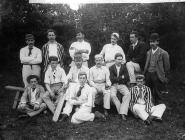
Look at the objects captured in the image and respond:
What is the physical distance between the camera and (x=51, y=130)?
661 cm

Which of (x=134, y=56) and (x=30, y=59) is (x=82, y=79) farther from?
(x=134, y=56)

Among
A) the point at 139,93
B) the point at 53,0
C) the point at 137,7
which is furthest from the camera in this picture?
the point at 137,7

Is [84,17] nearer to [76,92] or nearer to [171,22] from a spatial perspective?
[171,22]

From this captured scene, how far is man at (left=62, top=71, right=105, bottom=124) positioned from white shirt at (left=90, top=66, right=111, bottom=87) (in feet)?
1.40

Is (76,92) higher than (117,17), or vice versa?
(117,17)

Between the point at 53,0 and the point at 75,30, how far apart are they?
466 cm

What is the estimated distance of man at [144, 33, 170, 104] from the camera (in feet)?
26.1

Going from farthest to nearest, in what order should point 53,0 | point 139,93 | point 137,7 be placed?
point 137,7 → point 139,93 → point 53,0

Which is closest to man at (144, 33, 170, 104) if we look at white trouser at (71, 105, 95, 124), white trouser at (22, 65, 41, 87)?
white trouser at (71, 105, 95, 124)

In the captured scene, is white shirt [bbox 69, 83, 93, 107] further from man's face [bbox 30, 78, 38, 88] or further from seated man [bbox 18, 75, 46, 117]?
man's face [bbox 30, 78, 38, 88]

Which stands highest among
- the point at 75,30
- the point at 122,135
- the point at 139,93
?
the point at 75,30

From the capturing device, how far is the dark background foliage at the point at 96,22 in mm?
10508

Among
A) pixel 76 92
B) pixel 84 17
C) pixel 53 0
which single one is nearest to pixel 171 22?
pixel 84 17

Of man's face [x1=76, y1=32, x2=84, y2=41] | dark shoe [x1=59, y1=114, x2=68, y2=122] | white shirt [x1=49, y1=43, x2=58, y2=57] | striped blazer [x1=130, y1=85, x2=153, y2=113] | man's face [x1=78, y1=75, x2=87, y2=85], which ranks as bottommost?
dark shoe [x1=59, y1=114, x2=68, y2=122]
